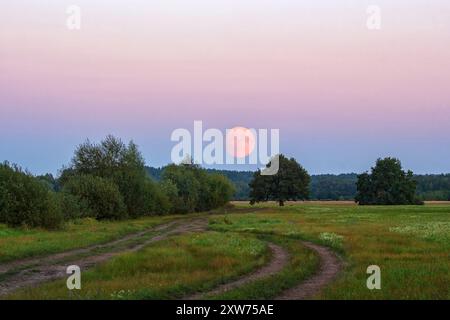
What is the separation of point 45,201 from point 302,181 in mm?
111679

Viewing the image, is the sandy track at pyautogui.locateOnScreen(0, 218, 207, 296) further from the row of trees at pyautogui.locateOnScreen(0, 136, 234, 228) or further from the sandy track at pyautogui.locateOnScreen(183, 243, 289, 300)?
the row of trees at pyautogui.locateOnScreen(0, 136, 234, 228)

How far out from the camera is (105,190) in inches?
2968

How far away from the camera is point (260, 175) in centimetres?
16062

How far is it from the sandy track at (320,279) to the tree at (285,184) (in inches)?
4836

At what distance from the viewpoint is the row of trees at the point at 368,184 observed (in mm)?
156375

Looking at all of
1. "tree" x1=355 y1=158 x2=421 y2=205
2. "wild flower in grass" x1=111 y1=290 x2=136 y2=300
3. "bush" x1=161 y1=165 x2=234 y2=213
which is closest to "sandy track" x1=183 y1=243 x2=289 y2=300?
"wild flower in grass" x1=111 y1=290 x2=136 y2=300

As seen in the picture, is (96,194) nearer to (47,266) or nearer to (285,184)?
(47,266)

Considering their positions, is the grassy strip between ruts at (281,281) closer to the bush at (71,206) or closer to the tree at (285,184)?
the bush at (71,206)

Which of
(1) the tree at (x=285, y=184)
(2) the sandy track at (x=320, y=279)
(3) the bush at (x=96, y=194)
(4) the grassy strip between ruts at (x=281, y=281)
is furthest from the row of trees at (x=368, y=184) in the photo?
(4) the grassy strip between ruts at (x=281, y=281)
